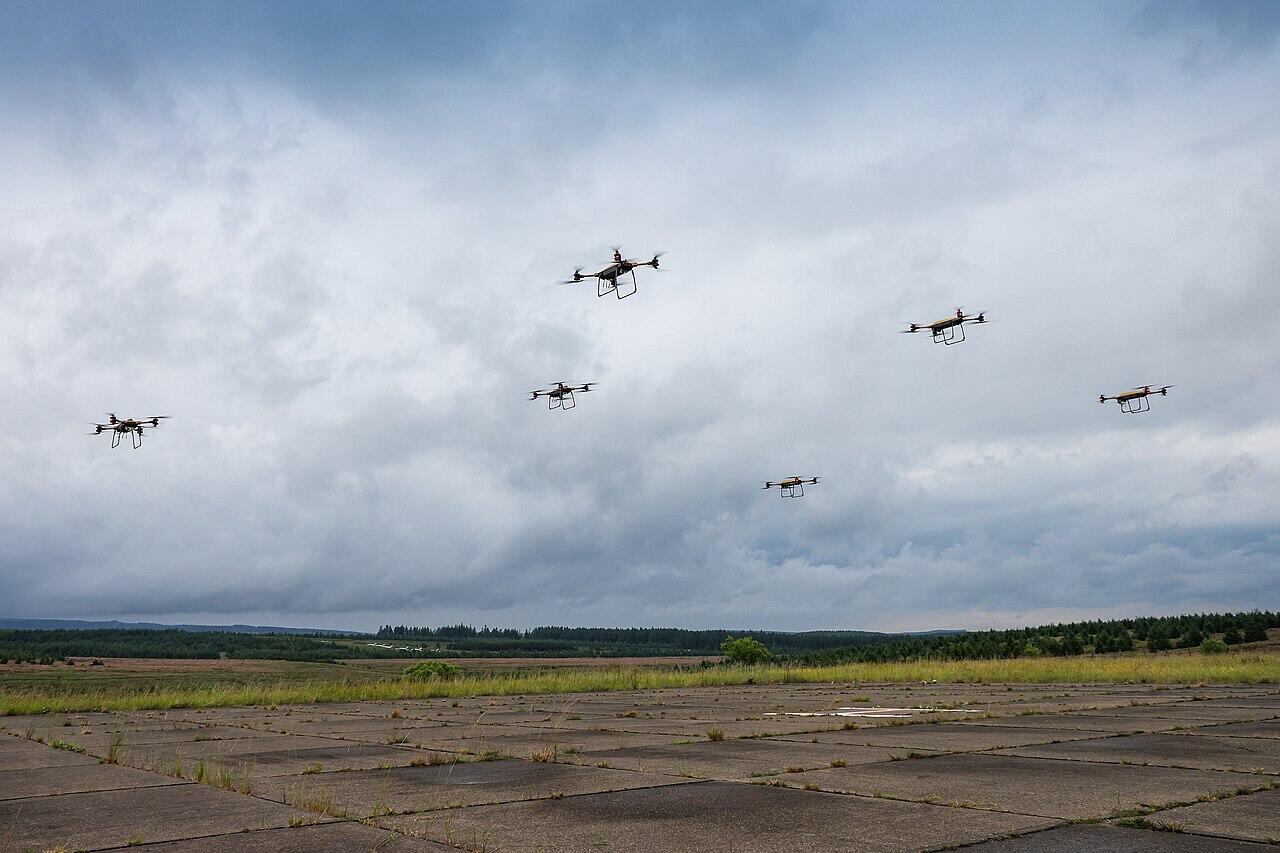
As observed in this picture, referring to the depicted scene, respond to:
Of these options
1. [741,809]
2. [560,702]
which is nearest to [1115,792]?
[741,809]

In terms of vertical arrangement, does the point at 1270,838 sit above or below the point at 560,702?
above

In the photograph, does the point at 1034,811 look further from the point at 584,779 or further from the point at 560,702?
the point at 560,702

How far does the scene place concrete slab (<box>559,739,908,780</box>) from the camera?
12.8 metres

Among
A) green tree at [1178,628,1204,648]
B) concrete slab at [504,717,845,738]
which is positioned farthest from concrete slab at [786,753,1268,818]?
green tree at [1178,628,1204,648]

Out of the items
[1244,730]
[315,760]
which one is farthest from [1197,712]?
[315,760]

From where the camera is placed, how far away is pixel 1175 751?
46.2 ft

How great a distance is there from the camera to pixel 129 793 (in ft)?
37.6

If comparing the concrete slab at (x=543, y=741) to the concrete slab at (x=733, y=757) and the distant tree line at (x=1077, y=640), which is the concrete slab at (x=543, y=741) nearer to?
the concrete slab at (x=733, y=757)

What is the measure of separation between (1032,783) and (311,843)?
794 cm

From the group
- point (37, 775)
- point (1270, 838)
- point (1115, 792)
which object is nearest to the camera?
point (1270, 838)

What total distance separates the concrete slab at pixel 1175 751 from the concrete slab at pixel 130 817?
1057 cm

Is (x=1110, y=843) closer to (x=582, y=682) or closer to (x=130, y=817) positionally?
(x=130, y=817)

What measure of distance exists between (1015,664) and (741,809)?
42405 millimetres

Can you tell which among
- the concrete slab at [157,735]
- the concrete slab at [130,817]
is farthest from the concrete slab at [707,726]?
the concrete slab at [130,817]
